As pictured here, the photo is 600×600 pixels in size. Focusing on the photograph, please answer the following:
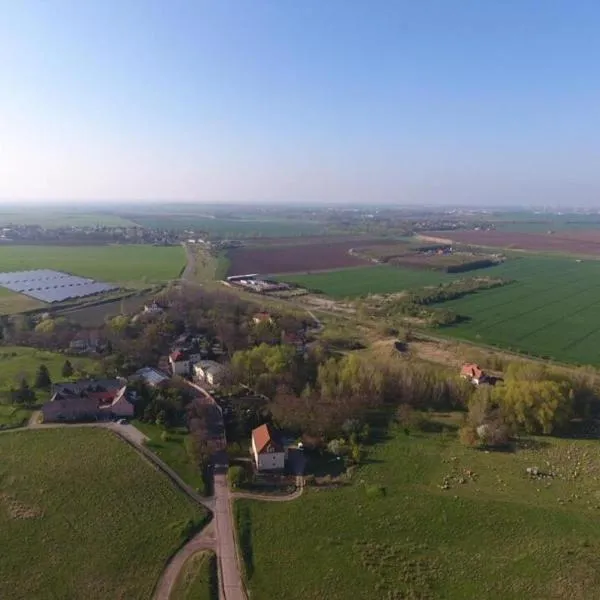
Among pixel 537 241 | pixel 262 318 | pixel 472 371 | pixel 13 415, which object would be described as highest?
pixel 537 241

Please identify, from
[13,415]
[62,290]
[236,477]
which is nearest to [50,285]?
[62,290]

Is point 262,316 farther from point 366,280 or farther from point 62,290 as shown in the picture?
point 62,290

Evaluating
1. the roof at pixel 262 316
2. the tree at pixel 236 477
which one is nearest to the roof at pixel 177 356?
the roof at pixel 262 316

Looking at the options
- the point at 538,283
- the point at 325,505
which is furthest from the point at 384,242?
the point at 325,505

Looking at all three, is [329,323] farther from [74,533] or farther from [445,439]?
[74,533]

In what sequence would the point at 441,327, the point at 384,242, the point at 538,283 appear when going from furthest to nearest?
the point at 384,242
the point at 538,283
the point at 441,327
